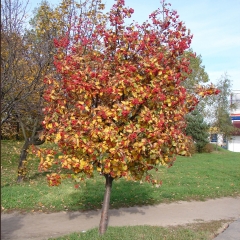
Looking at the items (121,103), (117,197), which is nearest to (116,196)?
(117,197)

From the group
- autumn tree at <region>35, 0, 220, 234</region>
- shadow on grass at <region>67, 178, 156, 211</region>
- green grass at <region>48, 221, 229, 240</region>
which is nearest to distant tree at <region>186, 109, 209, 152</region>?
shadow on grass at <region>67, 178, 156, 211</region>

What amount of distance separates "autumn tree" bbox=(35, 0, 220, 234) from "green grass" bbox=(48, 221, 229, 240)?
0.73 feet

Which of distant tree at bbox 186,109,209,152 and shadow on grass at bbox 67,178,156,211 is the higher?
distant tree at bbox 186,109,209,152

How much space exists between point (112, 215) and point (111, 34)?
145 inches

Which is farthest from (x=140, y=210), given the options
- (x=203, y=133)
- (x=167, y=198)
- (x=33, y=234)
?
(x=203, y=133)

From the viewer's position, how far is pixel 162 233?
18.6 ft

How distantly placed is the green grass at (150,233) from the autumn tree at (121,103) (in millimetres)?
224

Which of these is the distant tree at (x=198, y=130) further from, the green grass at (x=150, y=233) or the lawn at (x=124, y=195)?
the green grass at (x=150, y=233)

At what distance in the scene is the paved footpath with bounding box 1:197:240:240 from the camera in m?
5.85

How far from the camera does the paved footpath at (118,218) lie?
5.85 metres

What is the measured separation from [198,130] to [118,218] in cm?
1883

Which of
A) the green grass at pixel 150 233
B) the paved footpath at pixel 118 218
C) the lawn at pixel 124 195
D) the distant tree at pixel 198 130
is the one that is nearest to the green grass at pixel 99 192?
the lawn at pixel 124 195

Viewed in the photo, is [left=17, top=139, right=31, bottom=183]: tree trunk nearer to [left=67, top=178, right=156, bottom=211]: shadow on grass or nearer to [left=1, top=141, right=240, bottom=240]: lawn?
[left=1, top=141, right=240, bottom=240]: lawn

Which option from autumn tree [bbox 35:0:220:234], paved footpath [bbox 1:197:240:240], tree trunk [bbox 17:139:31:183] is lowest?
paved footpath [bbox 1:197:240:240]
